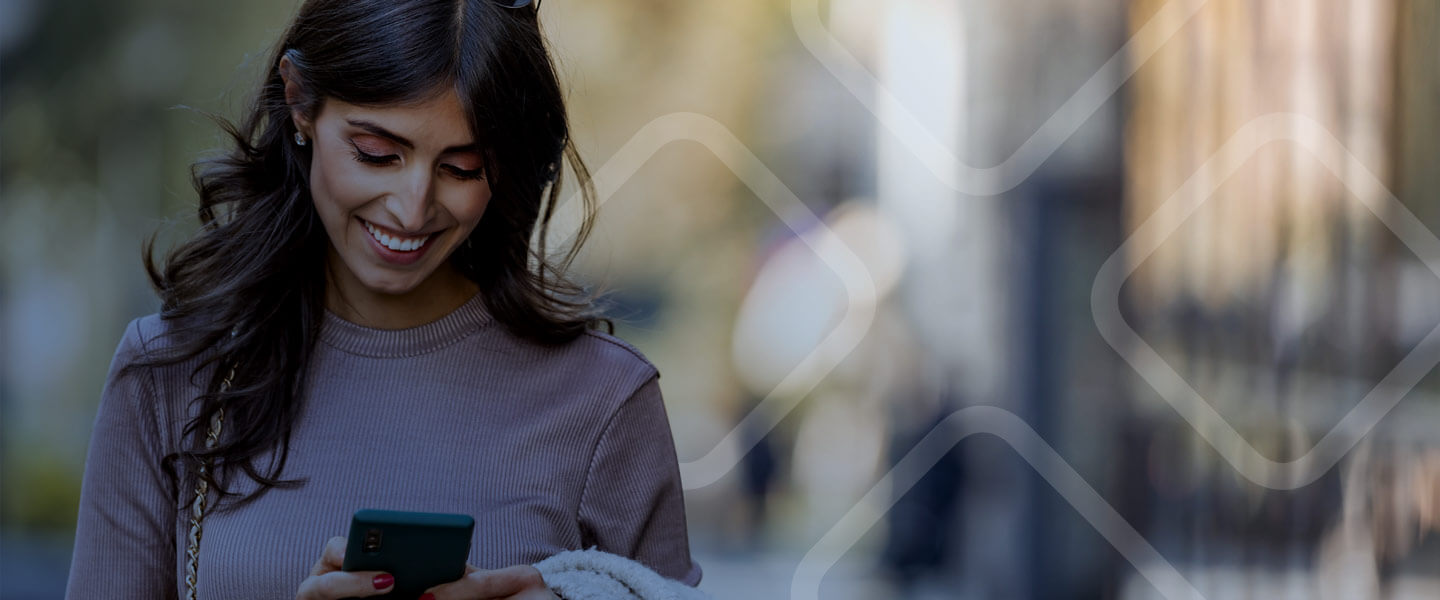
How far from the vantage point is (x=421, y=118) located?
188 cm

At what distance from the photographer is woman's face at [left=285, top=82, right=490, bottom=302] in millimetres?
1885

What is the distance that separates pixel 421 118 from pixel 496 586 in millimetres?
603

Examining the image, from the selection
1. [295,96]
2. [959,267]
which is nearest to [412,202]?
[295,96]

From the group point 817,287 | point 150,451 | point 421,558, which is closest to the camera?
point 421,558

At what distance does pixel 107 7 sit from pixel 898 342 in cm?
247

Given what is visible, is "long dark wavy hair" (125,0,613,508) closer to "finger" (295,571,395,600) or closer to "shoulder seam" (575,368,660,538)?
"shoulder seam" (575,368,660,538)

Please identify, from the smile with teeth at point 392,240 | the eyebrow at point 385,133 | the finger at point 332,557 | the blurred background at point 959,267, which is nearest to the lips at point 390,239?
the smile with teeth at point 392,240

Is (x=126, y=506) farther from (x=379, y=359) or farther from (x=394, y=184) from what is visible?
(x=394, y=184)

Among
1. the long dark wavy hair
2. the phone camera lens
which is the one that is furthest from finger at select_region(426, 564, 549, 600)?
the long dark wavy hair

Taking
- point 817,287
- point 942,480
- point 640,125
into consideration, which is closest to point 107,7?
point 640,125

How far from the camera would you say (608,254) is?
164 inches

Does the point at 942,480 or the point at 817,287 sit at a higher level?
the point at 817,287

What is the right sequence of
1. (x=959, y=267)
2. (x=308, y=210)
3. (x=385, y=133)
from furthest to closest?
(x=959, y=267)
(x=308, y=210)
(x=385, y=133)

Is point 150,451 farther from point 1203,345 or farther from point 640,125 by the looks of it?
point 1203,345
